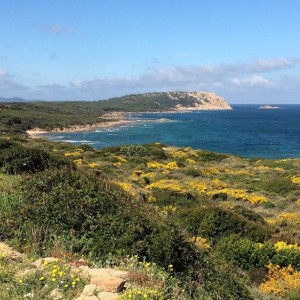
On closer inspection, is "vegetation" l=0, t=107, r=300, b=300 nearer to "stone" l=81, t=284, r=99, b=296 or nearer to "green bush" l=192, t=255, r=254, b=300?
"green bush" l=192, t=255, r=254, b=300

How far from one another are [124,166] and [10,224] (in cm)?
2443

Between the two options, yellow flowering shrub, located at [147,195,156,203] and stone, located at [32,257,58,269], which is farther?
yellow flowering shrub, located at [147,195,156,203]

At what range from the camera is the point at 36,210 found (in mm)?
7043

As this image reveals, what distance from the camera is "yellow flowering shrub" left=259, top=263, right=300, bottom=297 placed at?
8826mm

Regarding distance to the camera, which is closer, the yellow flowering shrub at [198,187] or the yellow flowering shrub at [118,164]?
the yellow flowering shrub at [198,187]

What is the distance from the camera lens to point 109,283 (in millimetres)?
4926

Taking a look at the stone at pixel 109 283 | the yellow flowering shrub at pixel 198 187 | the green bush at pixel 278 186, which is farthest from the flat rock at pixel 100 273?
the green bush at pixel 278 186

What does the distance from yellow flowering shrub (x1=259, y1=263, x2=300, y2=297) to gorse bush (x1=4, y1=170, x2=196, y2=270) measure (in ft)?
9.71

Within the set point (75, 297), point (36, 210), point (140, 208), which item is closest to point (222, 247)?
point (140, 208)

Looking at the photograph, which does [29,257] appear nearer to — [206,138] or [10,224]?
[10,224]

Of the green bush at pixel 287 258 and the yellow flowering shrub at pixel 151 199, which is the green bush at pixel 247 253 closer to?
the green bush at pixel 287 258

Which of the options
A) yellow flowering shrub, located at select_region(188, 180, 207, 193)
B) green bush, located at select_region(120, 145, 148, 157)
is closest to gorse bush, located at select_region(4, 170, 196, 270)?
yellow flowering shrub, located at select_region(188, 180, 207, 193)

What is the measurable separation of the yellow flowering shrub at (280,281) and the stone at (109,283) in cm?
519

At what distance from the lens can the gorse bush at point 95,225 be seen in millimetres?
6613
